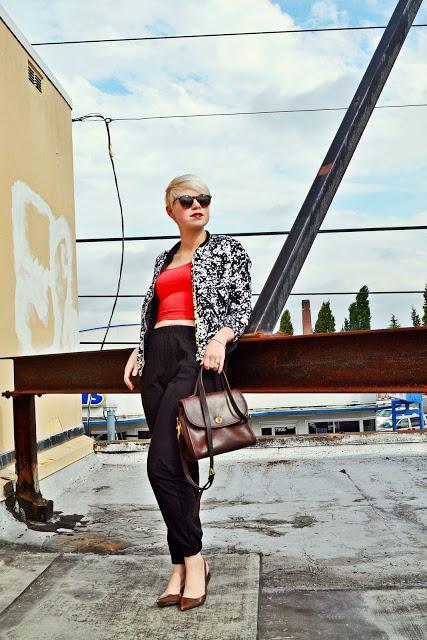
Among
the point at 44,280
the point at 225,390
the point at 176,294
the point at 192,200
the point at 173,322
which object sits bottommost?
the point at 225,390

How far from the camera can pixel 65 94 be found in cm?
661

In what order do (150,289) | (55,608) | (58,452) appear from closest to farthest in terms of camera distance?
(55,608) → (150,289) → (58,452)

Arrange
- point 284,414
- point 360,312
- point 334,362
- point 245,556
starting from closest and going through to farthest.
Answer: point 334,362 < point 245,556 < point 284,414 < point 360,312

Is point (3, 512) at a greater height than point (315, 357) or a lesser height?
lesser

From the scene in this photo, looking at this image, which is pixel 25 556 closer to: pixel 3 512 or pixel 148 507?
pixel 3 512

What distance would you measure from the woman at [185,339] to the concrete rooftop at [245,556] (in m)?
0.23

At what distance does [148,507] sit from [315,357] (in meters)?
1.91

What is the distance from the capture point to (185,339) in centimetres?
284

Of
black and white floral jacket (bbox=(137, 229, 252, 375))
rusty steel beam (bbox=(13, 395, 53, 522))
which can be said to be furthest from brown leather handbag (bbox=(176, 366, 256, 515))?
rusty steel beam (bbox=(13, 395, 53, 522))

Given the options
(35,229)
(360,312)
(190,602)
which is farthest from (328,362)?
(360,312)

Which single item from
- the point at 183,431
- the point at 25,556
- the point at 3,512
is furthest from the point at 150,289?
the point at 3,512

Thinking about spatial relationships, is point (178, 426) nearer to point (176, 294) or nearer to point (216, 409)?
point (216, 409)

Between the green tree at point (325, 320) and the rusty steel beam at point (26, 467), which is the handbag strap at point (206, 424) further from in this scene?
the green tree at point (325, 320)

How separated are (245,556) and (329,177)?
229 cm
